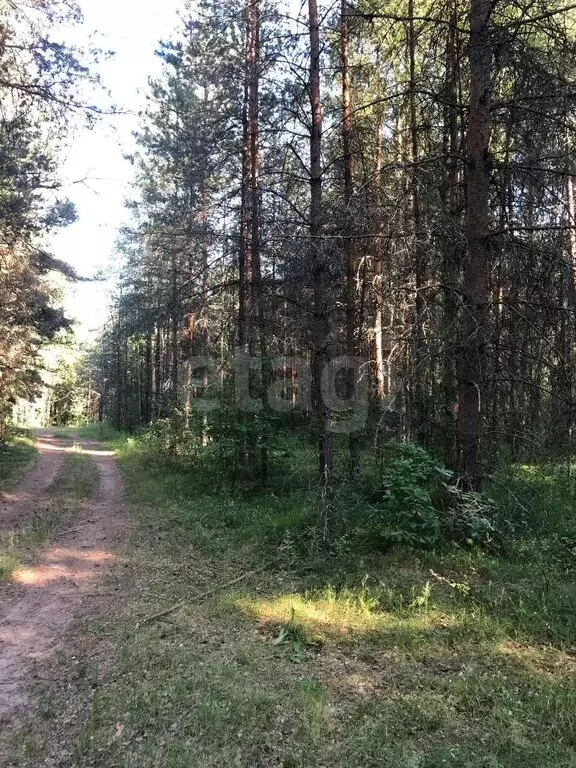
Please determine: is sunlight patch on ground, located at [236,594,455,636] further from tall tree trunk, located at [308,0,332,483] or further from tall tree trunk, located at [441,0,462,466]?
tall tree trunk, located at [308,0,332,483]

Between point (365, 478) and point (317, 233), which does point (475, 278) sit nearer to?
point (317, 233)

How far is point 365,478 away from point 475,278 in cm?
359

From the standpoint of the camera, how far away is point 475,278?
20.9 ft

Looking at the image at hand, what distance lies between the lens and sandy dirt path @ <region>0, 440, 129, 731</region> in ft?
14.0

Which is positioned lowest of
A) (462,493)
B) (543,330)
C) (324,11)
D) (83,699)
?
(83,699)

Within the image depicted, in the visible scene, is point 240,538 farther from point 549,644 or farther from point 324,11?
point 324,11

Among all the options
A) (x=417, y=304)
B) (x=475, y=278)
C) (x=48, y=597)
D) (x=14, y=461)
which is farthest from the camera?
(x=14, y=461)

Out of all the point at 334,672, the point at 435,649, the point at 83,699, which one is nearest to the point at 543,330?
the point at 435,649

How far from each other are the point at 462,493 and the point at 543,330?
2.20 m

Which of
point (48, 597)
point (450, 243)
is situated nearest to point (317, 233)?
point (450, 243)

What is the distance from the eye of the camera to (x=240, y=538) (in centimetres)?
805

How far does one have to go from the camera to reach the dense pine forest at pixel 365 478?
3625 millimetres

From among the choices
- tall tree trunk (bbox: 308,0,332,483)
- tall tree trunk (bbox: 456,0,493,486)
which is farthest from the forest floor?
tall tree trunk (bbox: 308,0,332,483)
